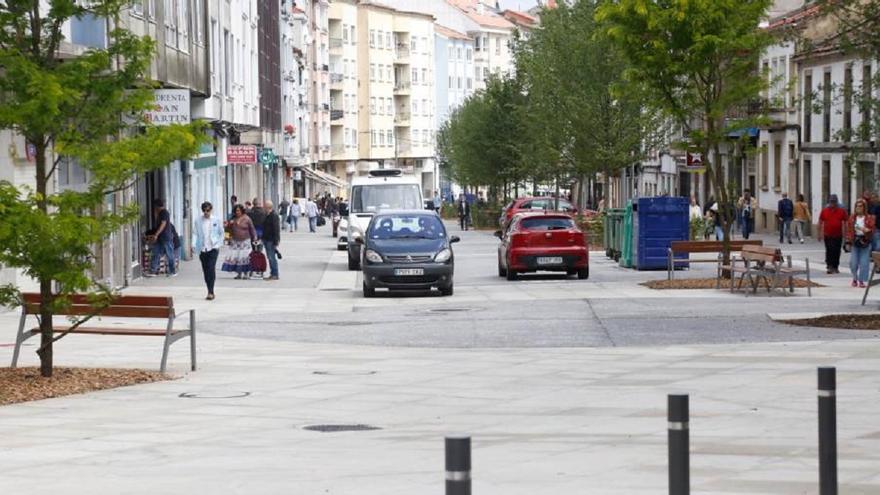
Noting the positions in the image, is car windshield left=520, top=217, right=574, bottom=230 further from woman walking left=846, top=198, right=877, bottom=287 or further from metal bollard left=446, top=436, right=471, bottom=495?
metal bollard left=446, top=436, right=471, bottom=495

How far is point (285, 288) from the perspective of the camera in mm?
37750

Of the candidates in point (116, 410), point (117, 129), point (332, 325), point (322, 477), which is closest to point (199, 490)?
point (322, 477)

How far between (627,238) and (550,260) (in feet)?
17.0

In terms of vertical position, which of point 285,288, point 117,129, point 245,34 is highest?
point 245,34

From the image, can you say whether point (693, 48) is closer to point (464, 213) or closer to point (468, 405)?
point (468, 405)

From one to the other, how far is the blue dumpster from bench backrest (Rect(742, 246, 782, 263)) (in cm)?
926

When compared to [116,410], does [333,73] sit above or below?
above

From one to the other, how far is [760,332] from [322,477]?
41.8ft

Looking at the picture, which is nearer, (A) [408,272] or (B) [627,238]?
(A) [408,272]

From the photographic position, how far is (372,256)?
33781mm

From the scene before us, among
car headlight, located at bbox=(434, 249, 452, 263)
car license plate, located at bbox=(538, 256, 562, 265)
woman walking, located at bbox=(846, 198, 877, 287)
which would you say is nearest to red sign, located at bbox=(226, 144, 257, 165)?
car license plate, located at bbox=(538, 256, 562, 265)

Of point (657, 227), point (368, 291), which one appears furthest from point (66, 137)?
point (657, 227)

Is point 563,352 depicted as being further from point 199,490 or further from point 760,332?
point 199,490

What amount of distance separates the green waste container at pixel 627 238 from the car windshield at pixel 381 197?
5665mm
